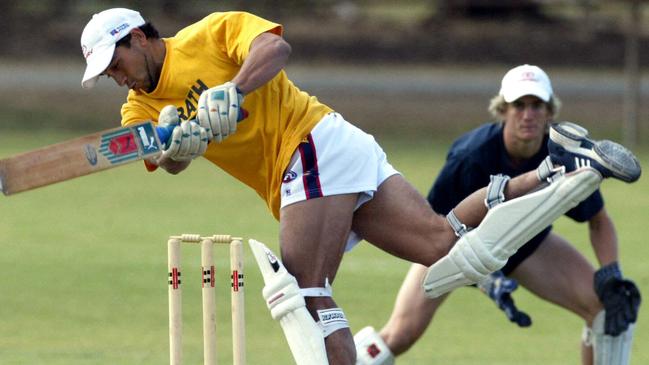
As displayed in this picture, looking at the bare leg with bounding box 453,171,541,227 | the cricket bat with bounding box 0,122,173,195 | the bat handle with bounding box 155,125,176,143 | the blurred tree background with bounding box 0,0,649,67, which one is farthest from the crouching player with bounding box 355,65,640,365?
the blurred tree background with bounding box 0,0,649,67

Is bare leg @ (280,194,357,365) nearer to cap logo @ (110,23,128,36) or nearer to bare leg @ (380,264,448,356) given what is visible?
cap logo @ (110,23,128,36)

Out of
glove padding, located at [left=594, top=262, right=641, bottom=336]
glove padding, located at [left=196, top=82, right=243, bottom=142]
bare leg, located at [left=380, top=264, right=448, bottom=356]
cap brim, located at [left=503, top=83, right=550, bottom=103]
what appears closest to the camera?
glove padding, located at [left=196, top=82, right=243, bottom=142]

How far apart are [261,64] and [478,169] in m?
1.60

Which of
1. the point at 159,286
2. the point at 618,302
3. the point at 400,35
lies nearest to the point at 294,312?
the point at 618,302

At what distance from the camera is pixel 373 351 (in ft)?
19.9

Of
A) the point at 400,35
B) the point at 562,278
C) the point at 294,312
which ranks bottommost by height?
the point at 294,312

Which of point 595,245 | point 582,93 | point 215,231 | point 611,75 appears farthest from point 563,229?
point 611,75

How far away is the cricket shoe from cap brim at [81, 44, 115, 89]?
1.56 m

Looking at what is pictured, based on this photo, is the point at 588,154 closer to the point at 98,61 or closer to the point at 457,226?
the point at 457,226

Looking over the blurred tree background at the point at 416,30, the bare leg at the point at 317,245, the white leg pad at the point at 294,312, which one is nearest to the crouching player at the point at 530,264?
the bare leg at the point at 317,245

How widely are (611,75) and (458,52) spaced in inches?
98.3

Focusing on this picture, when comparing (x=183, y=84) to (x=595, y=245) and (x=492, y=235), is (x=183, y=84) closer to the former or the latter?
(x=492, y=235)

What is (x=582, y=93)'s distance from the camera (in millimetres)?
20844

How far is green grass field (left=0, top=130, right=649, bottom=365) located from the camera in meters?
6.91
